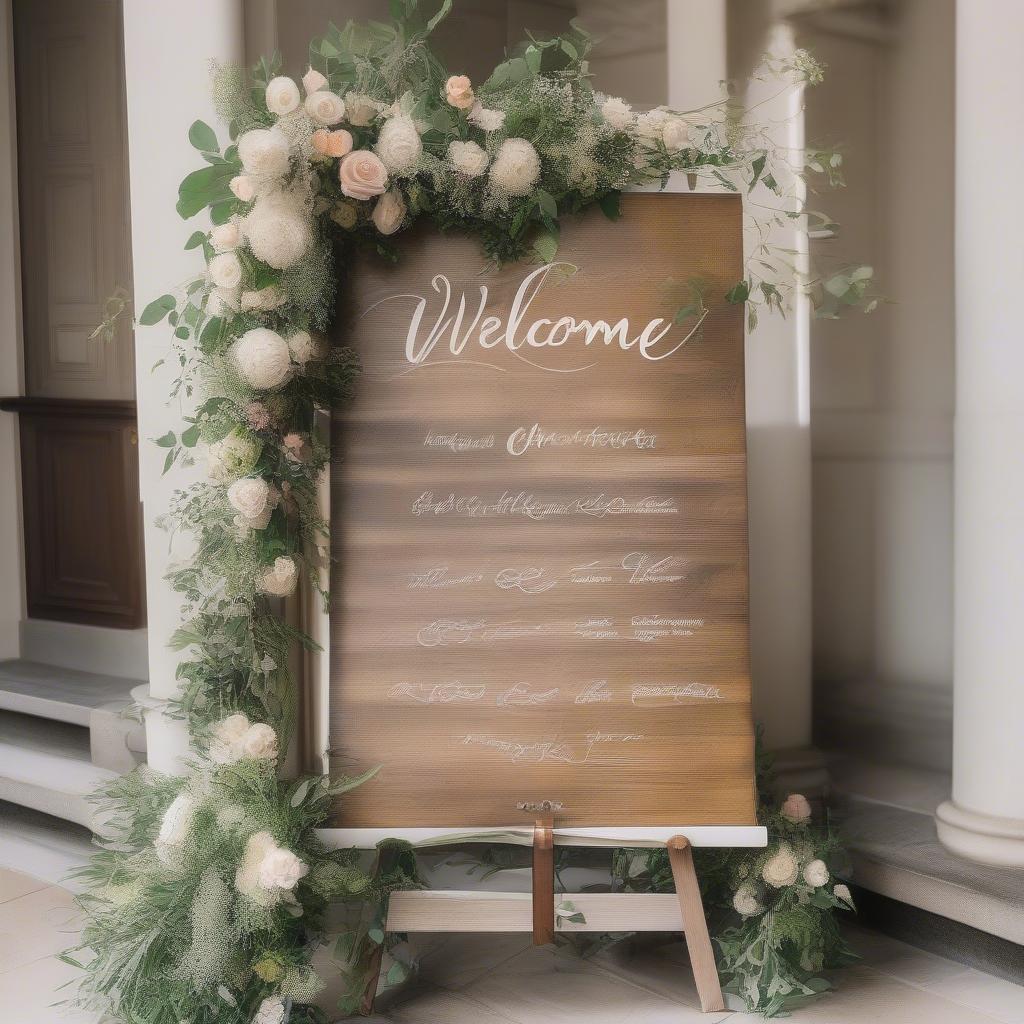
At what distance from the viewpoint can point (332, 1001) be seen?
235cm

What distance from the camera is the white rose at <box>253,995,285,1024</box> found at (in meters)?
2.09

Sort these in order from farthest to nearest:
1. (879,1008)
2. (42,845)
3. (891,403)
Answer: (891,403) → (42,845) → (879,1008)

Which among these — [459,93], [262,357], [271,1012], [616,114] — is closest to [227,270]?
[262,357]

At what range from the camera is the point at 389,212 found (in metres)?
2.13

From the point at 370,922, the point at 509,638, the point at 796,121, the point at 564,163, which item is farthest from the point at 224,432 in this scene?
the point at 796,121

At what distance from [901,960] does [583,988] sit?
0.70 metres

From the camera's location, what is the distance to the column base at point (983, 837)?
2498mm

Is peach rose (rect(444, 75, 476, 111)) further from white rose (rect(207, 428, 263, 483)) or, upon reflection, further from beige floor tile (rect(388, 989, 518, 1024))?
beige floor tile (rect(388, 989, 518, 1024))

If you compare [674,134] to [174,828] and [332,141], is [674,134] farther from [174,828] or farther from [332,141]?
[174,828]

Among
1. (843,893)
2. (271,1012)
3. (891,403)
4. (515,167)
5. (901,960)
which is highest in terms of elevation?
(515,167)

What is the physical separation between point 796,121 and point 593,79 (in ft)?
2.16

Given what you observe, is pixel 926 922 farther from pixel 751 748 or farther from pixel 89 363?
pixel 89 363

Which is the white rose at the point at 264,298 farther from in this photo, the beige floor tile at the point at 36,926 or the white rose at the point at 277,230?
the beige floor tile at the point at 36,926

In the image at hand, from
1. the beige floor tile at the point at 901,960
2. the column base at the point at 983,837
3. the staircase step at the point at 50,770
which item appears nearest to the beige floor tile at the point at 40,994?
the staircase step at the point at 50,770
